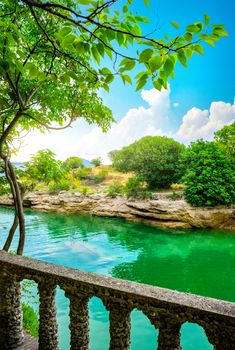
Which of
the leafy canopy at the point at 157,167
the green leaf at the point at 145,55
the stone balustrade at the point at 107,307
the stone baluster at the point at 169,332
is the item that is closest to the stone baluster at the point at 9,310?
A: the stone balustrade at the point at 107,307

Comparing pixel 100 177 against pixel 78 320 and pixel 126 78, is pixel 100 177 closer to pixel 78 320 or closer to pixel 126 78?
pixel 78 320

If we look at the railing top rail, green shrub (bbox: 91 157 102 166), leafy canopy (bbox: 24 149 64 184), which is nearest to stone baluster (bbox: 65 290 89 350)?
the railing top rail

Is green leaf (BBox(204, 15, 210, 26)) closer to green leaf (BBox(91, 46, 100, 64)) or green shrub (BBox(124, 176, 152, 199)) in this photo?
green leaf (BBox(91, 46, 100, 64))

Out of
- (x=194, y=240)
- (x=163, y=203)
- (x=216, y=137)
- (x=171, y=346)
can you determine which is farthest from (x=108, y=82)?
(x=216, y=137)

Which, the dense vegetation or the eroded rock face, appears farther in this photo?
the eroded rock face

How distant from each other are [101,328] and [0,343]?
12.6 ft

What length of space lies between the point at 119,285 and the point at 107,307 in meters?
0.16

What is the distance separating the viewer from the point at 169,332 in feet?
4.71

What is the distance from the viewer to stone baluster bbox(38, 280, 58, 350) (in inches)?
71.5

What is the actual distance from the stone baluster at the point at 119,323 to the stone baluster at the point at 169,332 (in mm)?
213

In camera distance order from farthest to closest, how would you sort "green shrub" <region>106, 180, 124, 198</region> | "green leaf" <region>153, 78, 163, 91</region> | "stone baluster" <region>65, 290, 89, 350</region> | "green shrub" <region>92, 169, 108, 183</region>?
1. "green shrub" <region>92, 169, 108, 183</region>
2. "green shrub" <region>106, 180, 124, 198</region>
3. "stone baluster" <region>65, 290, 89, 350</region>
4. "green leaf" <region>153, 78, 163, 91</region>

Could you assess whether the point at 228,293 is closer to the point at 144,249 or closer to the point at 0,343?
the point at 144,249

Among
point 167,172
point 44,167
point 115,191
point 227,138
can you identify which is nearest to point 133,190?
point 115,191

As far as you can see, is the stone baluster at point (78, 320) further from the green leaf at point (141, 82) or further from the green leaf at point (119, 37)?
the green leaf at point (119, 37)
